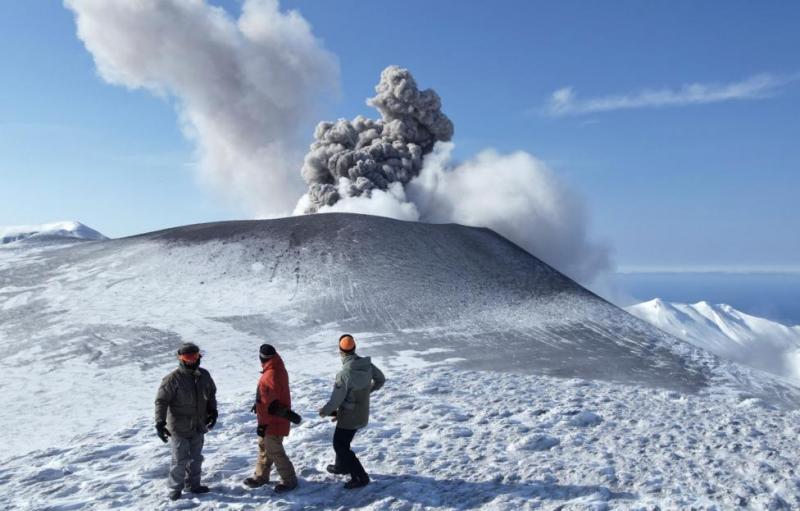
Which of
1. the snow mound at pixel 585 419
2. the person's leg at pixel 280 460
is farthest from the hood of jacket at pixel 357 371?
the snow mound at pixel 585 419

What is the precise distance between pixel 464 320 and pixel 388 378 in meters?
9.37

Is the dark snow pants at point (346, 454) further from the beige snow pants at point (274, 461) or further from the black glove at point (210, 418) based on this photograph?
the black glove at point (210, 418)

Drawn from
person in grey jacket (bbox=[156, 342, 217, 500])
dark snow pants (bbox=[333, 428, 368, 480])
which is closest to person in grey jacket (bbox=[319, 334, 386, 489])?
dark snow pants (bbox=[333, 428, 368, 480])

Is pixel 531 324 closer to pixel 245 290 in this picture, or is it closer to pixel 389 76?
pixel 245 290

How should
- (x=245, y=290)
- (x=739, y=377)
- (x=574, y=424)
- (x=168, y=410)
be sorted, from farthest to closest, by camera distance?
(x=245, y=290) → (x=739, y=377) → (x=574, y=424) → (x=168, y=410)

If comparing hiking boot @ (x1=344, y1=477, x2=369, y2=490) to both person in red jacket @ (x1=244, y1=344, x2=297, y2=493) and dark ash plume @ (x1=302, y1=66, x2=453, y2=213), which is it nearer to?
person in red jacket @ (x1=244, y1=344, x2=297, y2=493)

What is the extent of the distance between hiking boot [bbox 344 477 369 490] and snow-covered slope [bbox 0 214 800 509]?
8.8 inches

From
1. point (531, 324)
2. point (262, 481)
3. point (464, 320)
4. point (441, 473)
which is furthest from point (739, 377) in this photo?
point (262, 481)

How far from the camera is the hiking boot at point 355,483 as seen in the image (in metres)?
7.13

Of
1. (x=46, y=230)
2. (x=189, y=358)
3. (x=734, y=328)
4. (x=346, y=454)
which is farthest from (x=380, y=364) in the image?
(x=46, y=230)

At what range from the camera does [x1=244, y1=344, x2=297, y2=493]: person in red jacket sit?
22.5 ft

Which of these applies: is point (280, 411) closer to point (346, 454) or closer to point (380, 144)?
point (346, 454)

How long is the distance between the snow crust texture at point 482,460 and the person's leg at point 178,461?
0.74 ft

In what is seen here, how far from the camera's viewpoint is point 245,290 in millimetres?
25078
